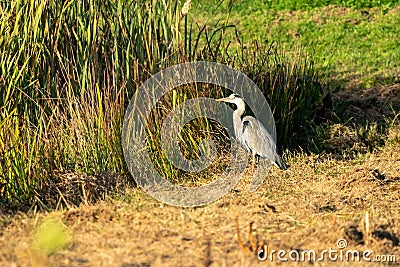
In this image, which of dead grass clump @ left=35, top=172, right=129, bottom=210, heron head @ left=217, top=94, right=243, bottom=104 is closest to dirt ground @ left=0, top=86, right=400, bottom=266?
dead grass clump @ left=35, top=172, right=129, bottom=210

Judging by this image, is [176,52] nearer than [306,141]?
Yes

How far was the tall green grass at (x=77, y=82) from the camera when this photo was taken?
20.3 feet

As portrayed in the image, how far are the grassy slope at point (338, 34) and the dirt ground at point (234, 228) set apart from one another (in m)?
4.37

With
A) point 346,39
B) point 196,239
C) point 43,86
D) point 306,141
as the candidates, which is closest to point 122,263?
point 196,239

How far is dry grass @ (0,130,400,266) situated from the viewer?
14.1 ft

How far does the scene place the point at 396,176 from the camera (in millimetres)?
6465

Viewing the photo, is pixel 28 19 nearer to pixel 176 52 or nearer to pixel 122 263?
pixel 176 52

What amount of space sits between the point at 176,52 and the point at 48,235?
11.9 feet
